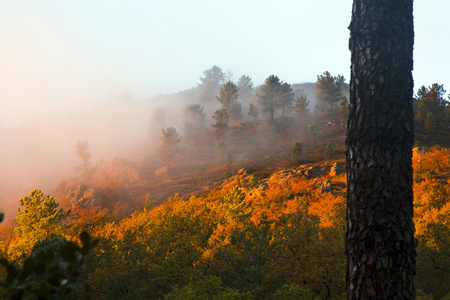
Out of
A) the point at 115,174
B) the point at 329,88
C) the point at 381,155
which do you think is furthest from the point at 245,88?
the point at 381,155

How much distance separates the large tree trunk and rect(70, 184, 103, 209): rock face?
113 feet

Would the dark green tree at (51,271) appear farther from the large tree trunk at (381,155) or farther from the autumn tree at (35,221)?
the autumn tree at (35,221)

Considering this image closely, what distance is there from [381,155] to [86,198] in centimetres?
3570

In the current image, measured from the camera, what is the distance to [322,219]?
14695 mm

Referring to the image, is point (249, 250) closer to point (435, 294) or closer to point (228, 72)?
point (435, 294)

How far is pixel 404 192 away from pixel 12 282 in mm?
2566

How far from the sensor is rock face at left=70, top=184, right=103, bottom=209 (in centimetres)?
3212

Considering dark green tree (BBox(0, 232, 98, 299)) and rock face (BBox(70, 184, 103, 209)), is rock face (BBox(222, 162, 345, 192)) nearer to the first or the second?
rock face (BBox(70, 184, 103, 209))

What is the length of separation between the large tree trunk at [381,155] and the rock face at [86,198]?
113ft

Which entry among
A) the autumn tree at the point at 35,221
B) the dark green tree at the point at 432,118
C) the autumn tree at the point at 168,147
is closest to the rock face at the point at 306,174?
the dark green tree at the point at 432,118

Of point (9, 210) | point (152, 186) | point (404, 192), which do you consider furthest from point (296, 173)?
point (9, 210)

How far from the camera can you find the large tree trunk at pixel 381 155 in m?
2.17

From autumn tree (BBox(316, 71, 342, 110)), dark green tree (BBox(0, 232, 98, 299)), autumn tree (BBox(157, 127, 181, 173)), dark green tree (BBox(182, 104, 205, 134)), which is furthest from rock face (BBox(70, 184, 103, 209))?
autumn tree (BBox(316, 71, 342, 110))

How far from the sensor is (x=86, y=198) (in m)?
32.6
